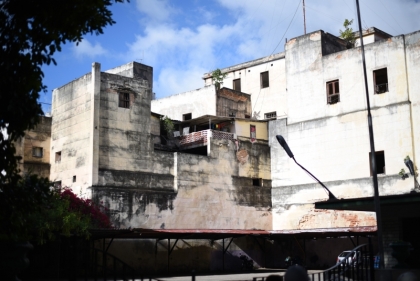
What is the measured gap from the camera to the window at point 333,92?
109ft

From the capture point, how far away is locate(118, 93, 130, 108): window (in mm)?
30672

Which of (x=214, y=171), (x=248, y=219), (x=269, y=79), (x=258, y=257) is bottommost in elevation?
(x=258, y=257)

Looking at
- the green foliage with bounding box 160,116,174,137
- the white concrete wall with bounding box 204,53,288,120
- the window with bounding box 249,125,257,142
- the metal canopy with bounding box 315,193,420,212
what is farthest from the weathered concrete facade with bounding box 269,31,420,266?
the metal canopy with bounding box 315,193,420,212

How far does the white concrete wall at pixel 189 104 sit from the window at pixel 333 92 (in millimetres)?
8855

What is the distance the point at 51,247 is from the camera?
22547 mm

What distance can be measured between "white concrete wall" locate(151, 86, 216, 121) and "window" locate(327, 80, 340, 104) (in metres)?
8.85

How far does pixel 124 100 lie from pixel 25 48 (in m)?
22.4

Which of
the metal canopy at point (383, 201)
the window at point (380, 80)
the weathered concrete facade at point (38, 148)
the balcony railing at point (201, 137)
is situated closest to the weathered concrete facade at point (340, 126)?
the window at point (380, 80)

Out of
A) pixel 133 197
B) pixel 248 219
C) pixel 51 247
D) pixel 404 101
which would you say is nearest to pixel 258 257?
pixel 248 219

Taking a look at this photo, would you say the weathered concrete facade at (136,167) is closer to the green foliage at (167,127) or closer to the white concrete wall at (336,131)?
the green foliage at (167,127)

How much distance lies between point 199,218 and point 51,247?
11326mm

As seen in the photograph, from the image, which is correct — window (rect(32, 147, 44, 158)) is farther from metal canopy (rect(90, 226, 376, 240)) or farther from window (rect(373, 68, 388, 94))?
window (rect(373, 68, 388, 94))

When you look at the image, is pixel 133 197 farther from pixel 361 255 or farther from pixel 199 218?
pixel 361 255

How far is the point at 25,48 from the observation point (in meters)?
8.60
